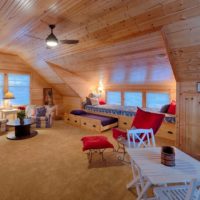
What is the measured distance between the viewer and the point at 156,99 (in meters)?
5.12

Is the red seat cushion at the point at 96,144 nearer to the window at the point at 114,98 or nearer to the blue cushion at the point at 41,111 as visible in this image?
the blue cushion at the point at 41,111

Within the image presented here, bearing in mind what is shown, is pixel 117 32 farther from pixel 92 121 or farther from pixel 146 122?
pixel 92 121

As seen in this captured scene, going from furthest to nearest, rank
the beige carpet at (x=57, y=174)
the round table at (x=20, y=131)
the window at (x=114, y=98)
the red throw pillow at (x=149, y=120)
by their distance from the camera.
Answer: the window at (x=114, y=98) < the round table at (x=20, y=131) < the red throw pillow at (x=149, y=120) < the beige carpet at (x=57, y=174)

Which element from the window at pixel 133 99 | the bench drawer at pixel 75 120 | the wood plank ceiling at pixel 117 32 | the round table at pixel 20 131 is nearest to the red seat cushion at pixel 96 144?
the wood plank ceiling at pixel 117 32

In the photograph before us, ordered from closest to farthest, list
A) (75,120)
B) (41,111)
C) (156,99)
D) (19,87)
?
(156,99), (41,111), (75,120), (19,87)

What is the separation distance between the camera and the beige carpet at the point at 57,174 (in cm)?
199

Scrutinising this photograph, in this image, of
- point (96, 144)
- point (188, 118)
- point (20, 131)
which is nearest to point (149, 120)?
point (188, 118)

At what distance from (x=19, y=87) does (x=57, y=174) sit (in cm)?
472

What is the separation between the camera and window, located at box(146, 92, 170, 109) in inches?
193

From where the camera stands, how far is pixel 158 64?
148 inches

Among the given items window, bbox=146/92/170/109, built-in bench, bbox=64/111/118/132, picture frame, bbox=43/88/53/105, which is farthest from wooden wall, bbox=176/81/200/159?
picture frame, bbox=43/88/53/105

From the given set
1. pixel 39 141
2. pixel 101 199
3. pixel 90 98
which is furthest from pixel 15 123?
pixel 101 199

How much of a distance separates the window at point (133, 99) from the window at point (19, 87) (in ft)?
12.8

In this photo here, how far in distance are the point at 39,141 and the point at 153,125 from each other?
274cm
